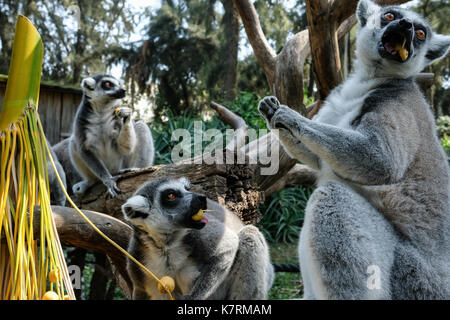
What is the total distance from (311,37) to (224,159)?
144 cm

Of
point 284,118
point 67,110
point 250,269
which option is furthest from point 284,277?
point 284,118

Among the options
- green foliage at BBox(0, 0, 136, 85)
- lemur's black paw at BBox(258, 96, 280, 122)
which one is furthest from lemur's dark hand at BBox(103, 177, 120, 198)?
green foliage at BBox(0, 0, 136, 85)

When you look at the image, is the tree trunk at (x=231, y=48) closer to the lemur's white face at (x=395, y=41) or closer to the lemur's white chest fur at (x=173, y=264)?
the lemur's white face at (x=395, y=41)

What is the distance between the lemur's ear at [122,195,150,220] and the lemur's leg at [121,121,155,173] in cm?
326

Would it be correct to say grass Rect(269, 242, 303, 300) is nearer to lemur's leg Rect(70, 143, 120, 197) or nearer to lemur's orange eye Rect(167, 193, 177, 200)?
lemur's leg Rect(70, 143, 120, 197)

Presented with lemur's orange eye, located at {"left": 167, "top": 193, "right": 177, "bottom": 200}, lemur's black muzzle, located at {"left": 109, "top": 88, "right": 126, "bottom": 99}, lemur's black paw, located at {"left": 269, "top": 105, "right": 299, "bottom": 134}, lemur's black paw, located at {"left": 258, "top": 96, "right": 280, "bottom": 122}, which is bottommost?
lemur's orange eye, located at {"left": 167, "top": 193, "right": 177, "bottom": 200}

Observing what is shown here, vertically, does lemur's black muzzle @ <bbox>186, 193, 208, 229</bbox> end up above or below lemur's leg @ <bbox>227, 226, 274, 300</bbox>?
above

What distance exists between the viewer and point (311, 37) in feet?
13.1

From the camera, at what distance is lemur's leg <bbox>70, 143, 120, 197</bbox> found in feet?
17.2

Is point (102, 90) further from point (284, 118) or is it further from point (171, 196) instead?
point (284, 118)

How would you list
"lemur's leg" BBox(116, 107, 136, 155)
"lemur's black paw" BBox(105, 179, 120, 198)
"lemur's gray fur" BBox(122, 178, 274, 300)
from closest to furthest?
"lemur's gray fur" BBox(122, 178, 274, 300) < "lemur's black paw" BBox(105, 179, 120, 198) < "lemur's leg" BBox(116, 107, 136, 155)

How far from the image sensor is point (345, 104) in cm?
269

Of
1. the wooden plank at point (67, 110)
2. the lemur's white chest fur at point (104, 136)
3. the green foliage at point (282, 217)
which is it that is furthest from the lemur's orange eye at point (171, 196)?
the wooden plank at point (67, 110)

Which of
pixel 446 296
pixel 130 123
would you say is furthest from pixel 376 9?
pixel 130 123
